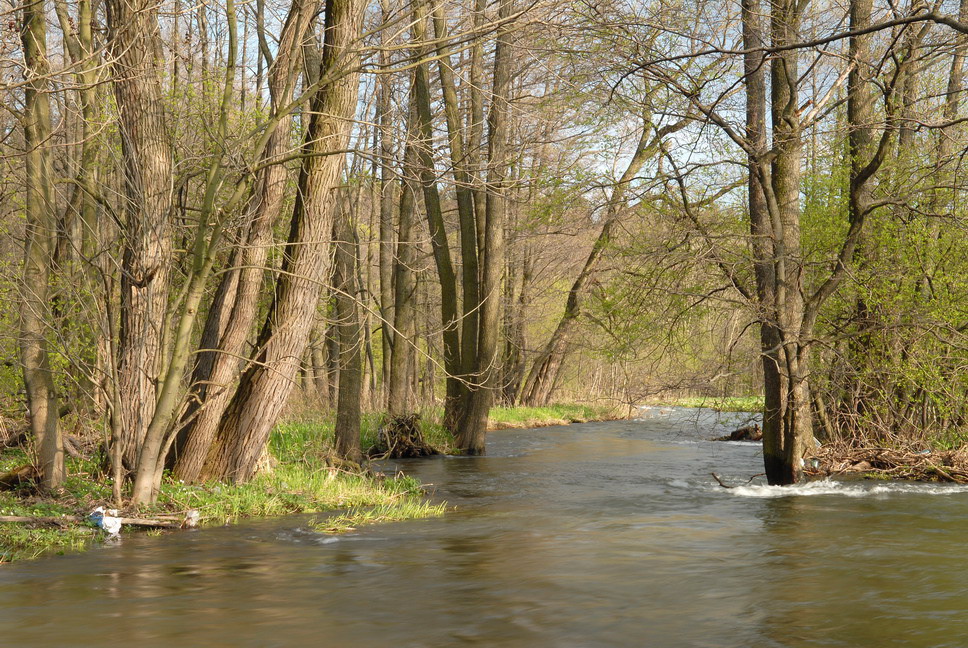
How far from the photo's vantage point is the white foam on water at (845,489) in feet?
44.0

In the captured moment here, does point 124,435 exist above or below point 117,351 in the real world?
below

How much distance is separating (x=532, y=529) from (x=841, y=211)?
27.1ft

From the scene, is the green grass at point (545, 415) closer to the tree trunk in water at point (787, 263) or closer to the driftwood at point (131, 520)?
the tree trunk in water at point (787, 263)

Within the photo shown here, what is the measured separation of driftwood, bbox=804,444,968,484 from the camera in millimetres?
14711

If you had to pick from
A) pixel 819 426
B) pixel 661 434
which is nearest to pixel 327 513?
pixel 819 426

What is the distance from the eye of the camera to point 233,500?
36.6 ft

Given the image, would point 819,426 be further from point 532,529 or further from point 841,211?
point 532,529

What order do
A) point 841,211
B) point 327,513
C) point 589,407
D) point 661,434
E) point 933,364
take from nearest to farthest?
point 327,513, point 933,364, point 841,211, point 661,434, point 589,407

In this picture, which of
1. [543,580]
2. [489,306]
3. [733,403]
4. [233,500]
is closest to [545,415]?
[489,306]

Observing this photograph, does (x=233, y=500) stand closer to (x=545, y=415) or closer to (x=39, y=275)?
(x=39, y=275)

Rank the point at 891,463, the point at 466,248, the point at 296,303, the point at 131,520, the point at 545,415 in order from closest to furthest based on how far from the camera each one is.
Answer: the point at 131,520
the point at 296,303
the point at 891,463
the point at 466,248
the point at 545,415

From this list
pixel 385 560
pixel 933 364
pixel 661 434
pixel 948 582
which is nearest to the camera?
pixel 948 582

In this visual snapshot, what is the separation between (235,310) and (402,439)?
7673mm

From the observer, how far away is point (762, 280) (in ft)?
42.1
